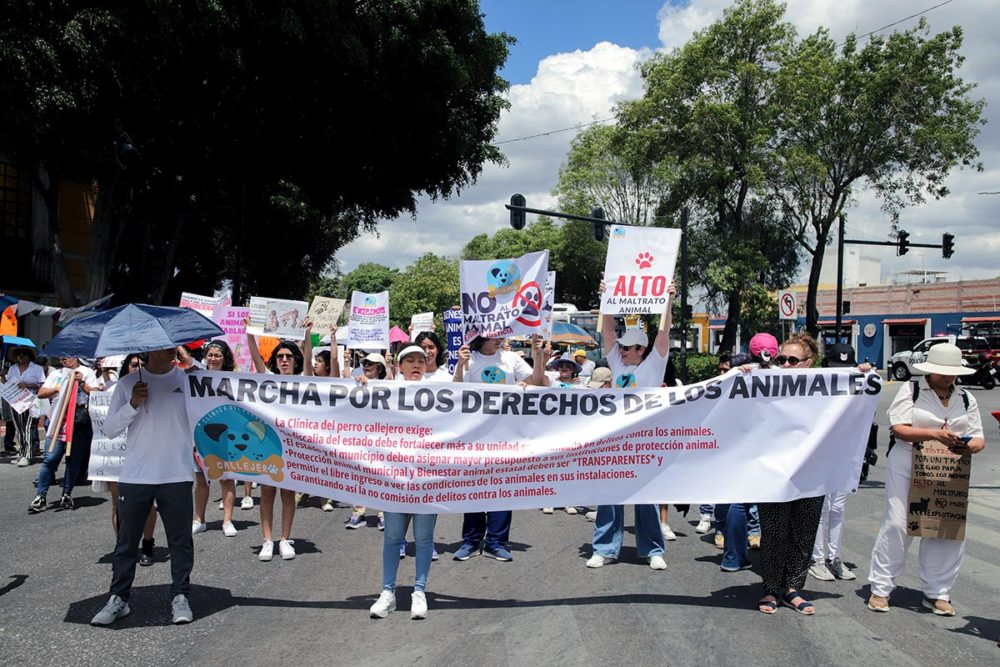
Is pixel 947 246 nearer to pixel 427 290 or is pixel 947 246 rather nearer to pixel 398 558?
pixel 398 558

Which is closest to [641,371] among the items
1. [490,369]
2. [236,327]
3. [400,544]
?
[490,369]

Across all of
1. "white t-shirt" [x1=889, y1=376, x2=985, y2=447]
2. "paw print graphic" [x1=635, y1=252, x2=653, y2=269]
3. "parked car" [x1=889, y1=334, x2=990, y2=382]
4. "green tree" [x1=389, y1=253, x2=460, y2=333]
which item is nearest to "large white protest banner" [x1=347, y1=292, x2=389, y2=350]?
"paw print graphic" [x1=635, y1=252, x2=653, y2=269]

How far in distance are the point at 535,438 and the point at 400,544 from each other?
1.15 meters

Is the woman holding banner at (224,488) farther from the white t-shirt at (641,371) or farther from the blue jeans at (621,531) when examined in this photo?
the white t-shirt at (641,371)

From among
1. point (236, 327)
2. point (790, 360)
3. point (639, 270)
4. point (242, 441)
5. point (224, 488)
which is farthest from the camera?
point (236, 327)

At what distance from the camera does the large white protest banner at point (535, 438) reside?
5887 mm

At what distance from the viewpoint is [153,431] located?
565 centimetres

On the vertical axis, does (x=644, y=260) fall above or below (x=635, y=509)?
above

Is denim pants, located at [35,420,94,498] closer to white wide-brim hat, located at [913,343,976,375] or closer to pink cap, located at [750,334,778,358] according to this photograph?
pink cap, located at [750,334,778,358]

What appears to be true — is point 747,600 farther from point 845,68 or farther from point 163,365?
point 845,68

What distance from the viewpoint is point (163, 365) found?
5.82 m

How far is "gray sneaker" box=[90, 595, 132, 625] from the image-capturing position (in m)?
5.44

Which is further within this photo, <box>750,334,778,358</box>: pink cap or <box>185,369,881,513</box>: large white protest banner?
<box>750,334,778,358</box>: pink cap

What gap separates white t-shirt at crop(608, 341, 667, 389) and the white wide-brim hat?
1905 millimetres
